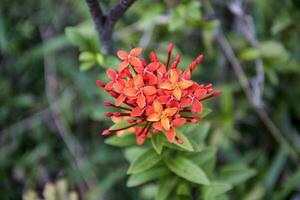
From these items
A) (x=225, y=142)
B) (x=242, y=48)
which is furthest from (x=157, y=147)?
(x=242, y=48)

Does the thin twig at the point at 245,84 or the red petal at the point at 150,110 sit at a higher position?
the red petal at the point at 150,110

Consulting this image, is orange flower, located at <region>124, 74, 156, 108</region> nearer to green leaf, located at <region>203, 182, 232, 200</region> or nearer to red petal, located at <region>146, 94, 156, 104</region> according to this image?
red petal, located at <region>146, 94, 156, 104</region>

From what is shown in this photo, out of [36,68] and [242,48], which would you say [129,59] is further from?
[36,68]

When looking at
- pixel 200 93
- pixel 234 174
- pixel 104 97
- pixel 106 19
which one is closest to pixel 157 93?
pixel 200 93

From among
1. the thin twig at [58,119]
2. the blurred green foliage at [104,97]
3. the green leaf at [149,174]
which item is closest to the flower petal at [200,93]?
the green leaf at [149,174]

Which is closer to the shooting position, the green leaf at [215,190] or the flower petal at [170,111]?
the flower petal at [170,111]

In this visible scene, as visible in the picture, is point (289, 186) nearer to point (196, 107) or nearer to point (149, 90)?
point (196, 107)

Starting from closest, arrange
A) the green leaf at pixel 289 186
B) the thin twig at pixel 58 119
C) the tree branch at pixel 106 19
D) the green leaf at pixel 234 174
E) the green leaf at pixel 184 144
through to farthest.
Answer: the green leaf at pixel 184 144 < the tree branch at pixel 106 19 < the green leaf at pixel 234 174 < the green leaf at pixel 289 186 < the thin twig at pixel 58 119

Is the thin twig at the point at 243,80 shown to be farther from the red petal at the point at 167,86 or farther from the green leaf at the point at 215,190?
the red petal at the point at 167,86

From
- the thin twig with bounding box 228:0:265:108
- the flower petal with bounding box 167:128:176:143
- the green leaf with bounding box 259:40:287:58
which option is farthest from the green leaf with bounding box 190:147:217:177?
the green leaf with bounding box 259:40:287:58
